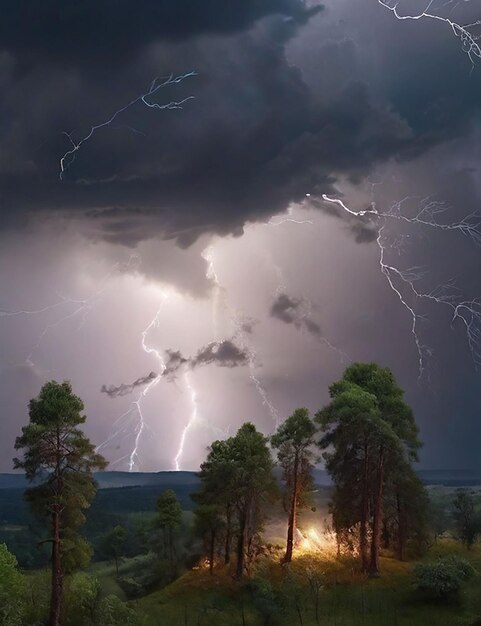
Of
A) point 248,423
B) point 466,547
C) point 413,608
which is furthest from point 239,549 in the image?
point 466,547

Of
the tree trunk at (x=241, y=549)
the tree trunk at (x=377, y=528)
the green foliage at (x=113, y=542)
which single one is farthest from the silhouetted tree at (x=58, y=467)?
the green foliage at (x=113, y=542)

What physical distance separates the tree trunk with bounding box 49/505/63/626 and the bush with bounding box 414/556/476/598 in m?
24.7

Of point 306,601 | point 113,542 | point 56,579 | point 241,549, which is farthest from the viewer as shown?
point 113,542

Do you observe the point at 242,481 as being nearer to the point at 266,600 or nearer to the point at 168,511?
the point at 266,600

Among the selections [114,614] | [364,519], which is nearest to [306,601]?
Answer: [364,519]

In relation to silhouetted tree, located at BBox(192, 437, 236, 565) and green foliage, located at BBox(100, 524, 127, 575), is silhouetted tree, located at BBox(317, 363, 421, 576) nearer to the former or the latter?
silhouetted tree, located at BBox(192, 437, 236, 565)

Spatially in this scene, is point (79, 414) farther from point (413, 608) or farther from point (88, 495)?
point (413, 608)

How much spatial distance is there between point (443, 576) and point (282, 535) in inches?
963

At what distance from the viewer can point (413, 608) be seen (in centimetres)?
4106

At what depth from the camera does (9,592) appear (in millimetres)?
30797

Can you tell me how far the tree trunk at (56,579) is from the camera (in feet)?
108

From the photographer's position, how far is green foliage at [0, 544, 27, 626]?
29281 mm

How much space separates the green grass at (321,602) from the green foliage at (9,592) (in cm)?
1357

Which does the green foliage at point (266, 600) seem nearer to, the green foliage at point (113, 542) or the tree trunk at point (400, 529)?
the tree trunk at point (400, 529)
